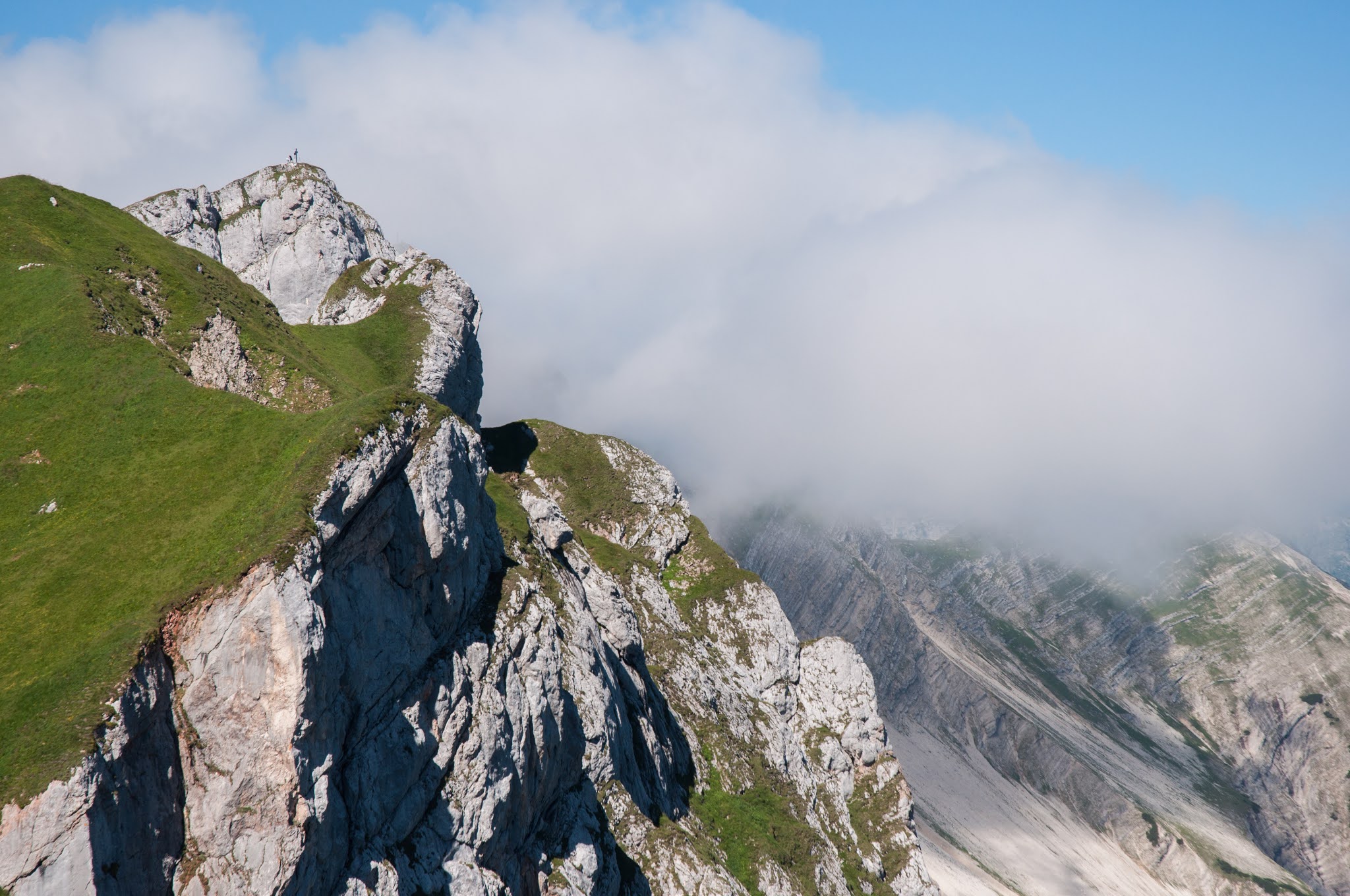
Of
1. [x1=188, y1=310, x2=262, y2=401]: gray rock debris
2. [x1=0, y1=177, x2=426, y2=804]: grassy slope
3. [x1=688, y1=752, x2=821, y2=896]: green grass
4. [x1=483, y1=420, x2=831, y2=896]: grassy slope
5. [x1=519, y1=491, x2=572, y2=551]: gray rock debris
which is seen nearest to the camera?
[x1=0, y1=177, x2=426, y2=804]: grassy slope

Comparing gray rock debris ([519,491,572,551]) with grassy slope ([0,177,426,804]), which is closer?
grassy slope ([0,177,426,804])

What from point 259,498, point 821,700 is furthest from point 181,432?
point 821,700

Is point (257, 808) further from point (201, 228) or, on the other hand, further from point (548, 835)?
point (201, 228)

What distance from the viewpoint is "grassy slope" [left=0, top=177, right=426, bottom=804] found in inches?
1437

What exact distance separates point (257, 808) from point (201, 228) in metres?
138

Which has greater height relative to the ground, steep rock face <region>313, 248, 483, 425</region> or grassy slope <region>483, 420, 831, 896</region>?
steep rock face <region>313, 248, 483, 425</region>

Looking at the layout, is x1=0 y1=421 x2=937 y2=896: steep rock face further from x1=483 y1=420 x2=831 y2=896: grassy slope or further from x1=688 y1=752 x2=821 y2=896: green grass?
x1=483 y1=420 x2=831 y2=896: grassy slope

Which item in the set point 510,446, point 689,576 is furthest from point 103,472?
point 689,576

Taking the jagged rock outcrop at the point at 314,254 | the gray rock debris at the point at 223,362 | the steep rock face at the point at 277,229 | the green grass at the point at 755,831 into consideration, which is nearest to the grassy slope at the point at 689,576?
the green grass at the point at 755,831

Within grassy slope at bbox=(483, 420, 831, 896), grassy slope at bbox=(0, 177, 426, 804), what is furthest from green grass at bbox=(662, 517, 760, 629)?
grassy slope at bbox=(0, 177, 426, 804)

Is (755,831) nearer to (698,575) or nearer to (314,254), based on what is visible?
(698,575)

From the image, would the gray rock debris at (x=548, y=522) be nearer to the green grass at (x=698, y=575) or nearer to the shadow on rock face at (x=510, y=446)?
the shadow on rock face at (x=510, y=446)

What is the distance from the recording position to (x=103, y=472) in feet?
160

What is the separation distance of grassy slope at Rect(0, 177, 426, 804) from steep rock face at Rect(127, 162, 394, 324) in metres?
74.9
